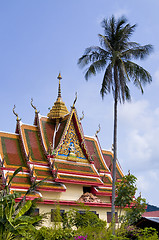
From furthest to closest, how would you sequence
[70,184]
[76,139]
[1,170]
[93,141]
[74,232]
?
[93,141] < [76,139] < [70,184] < [1,170] < [74,232]

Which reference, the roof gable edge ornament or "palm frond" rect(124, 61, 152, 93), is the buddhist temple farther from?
"palm frond" rect(124, 61, 152, 93)

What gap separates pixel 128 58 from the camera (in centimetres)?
1844

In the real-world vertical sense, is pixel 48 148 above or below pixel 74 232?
above

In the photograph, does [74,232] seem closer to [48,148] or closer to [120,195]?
[120,195]

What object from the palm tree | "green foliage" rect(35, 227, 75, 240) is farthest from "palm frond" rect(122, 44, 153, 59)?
"green foliage" rect(35, 227, 75, 240)

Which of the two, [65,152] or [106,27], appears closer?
[106,27]

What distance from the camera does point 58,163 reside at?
21.5 metres

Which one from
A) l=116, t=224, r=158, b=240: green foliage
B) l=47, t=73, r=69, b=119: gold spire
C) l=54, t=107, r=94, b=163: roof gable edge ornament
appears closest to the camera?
l=116, t=224, r=158, b=240: green foliage

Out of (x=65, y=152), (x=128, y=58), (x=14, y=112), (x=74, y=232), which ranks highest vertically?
(x=128, y=58)

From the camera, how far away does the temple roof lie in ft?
65.5

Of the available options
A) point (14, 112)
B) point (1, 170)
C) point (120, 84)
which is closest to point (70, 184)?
point (1, 170)

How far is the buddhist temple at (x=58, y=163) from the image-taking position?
19.7m

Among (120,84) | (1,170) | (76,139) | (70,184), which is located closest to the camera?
(120,84)

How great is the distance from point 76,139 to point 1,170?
6.36 meters
